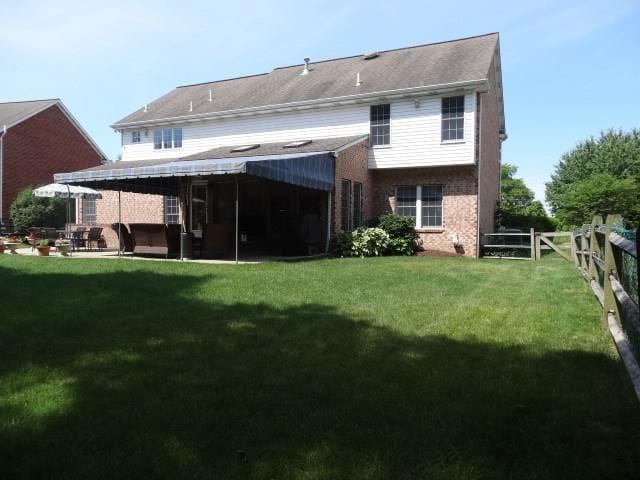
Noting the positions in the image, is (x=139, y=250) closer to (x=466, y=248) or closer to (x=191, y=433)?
(x=466, y=248)

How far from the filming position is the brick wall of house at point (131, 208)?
21.9 metres

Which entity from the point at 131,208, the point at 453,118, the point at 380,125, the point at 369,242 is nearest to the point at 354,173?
the point at 380,125

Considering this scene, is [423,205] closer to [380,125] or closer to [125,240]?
[380,125]

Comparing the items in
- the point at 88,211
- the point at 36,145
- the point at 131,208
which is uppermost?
the point at 36,145

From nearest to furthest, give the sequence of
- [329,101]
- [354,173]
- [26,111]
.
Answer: [354,173]
[329,101]
[26,111]

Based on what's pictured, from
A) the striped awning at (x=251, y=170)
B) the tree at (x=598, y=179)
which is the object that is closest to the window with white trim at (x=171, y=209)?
the striped awning at (x=251, y=170)

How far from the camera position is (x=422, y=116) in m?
17.8

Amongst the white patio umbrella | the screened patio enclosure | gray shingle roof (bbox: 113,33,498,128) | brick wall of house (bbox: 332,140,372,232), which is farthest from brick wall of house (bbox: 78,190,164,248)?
brick wall of house (bbox: 332,140,372,232)

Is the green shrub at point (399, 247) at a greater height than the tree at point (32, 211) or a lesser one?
lesser

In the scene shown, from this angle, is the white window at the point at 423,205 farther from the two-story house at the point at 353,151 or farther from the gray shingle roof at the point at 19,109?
the gray shingle roof at the point at 19,109

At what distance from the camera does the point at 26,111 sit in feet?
98.0

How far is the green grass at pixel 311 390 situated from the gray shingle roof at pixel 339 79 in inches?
507

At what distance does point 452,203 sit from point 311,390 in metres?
15.3

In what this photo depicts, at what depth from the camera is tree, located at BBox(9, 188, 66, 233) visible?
25.8 meters
